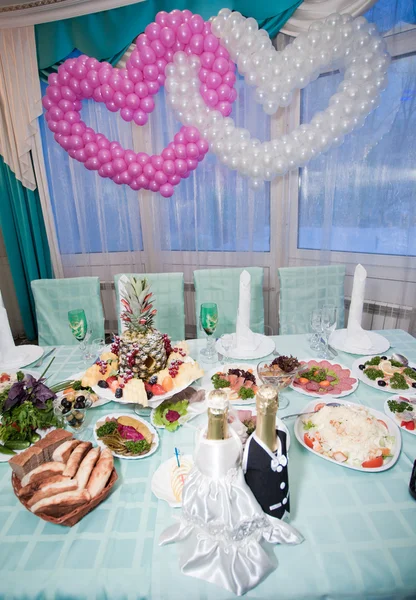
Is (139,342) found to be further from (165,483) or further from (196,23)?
(196,23)

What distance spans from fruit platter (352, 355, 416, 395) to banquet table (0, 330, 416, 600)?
368 mm

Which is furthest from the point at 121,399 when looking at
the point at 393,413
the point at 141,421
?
the point at 393,413

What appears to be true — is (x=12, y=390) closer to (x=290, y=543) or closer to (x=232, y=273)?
(x=290, y=543)

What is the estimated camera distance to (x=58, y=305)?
7.16 ft

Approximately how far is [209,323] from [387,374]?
778 mm

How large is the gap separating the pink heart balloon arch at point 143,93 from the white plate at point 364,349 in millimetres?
1745

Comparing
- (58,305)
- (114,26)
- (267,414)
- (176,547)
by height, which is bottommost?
(176,547)

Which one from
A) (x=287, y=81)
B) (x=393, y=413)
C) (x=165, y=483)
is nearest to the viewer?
(x=165, y=483)

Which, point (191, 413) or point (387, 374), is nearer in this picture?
point (191, 413)

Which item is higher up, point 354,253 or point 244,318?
point 354,253

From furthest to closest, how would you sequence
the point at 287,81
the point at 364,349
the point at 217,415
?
the point at 287,81, the point at 364,349, the point at 217,415

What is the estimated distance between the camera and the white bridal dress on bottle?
2.44ft

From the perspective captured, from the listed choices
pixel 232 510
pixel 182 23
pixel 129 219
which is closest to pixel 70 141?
pixel 129 219

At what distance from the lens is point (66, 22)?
2.82 meters
